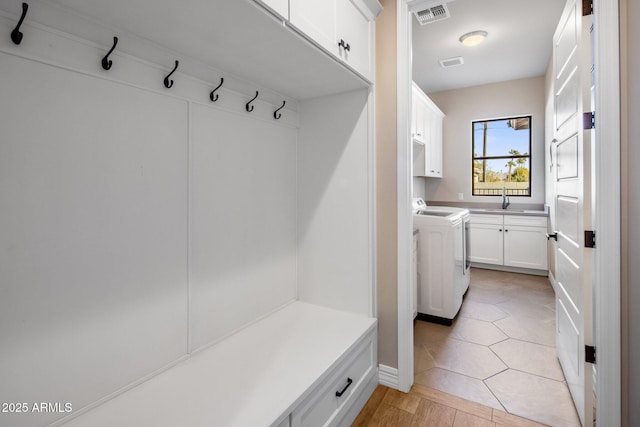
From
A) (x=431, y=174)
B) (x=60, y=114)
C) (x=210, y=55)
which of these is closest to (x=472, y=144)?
(x=431, y=174)

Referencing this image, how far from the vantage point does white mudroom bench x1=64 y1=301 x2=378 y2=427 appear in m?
1.05

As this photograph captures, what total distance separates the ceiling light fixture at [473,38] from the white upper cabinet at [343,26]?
1.98 m

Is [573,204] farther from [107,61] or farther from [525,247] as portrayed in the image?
[525,247]

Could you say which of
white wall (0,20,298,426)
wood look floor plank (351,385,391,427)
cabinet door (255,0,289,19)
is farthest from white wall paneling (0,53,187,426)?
wood look floor plank (351,385,391,427)

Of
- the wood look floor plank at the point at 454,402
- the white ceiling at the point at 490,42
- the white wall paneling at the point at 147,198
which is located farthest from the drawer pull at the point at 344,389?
the white ceiling at the point at 490,42

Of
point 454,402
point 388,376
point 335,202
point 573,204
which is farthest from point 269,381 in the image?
point 573,204

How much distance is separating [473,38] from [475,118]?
6.40 feet

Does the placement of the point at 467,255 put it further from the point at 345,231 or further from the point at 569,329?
the point at 345,231

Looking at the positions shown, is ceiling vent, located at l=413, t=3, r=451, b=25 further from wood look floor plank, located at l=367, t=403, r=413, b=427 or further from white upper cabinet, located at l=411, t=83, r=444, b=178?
wood look floor plank, located at l=367, t=403, r=413, b=427

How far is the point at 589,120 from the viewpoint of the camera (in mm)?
1437

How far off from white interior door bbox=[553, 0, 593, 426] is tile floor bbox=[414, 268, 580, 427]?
0.45 ft

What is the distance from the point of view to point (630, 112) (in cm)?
132

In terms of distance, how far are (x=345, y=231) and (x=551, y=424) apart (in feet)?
4.78

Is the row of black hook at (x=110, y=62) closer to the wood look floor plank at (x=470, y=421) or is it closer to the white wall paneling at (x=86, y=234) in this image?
the white wall paneling at (x=86, y=234)
